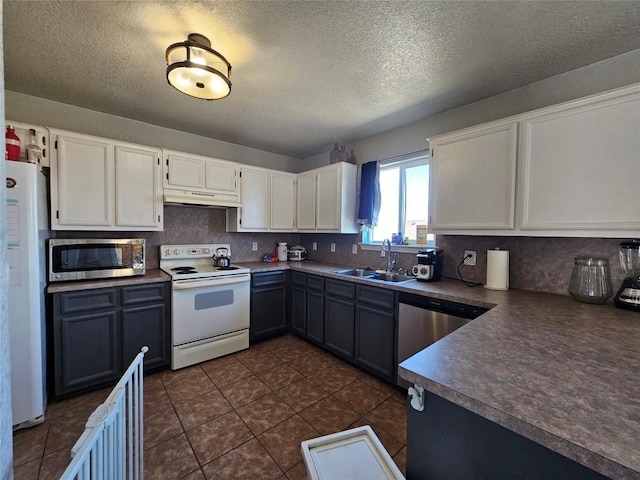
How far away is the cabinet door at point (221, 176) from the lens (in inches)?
118

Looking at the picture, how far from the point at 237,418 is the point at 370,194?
2.49m

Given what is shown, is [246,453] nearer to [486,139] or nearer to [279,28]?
[279,28]

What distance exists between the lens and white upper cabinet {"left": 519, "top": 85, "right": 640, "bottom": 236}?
4.87ft

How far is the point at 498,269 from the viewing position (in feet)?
6.77

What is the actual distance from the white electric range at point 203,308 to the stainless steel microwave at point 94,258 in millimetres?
361

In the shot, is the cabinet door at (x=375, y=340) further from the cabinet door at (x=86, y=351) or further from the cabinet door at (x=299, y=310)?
the cabinet door at (x=86, y=351)

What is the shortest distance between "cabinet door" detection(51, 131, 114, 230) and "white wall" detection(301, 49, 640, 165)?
2.66 m

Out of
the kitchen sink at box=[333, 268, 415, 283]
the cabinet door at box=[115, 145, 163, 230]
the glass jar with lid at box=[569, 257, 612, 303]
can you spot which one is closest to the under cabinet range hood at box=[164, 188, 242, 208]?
the cabinet door at box=[115, 145, 163, 230]

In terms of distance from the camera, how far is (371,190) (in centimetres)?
315

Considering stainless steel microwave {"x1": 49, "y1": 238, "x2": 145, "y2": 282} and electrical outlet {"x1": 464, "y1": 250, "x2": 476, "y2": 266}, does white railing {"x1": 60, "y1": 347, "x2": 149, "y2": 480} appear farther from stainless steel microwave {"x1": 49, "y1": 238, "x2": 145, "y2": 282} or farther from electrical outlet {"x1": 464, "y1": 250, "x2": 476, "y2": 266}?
electrical outlet {"x1": 464, "y1": 250, "x2": 476, "y2": 266}

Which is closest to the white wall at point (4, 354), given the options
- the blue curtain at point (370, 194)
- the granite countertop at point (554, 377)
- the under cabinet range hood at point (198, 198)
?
the granite countertop at point (554, 377)

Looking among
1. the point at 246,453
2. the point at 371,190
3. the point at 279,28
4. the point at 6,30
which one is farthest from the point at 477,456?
the point at 6,30

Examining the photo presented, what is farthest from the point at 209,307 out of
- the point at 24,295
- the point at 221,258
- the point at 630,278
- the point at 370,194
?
the point at 630,278

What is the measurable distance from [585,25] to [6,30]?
130 inches
